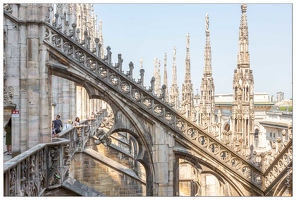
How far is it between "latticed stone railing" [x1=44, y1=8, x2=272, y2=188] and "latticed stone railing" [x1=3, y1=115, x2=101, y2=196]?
174 centimetres

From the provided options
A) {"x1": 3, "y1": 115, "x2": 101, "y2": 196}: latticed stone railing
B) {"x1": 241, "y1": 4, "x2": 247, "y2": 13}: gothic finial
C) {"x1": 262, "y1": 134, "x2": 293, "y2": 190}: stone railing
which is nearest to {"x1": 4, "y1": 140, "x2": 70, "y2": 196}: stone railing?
{"x1": 3, "y1": 115, "x2": 101, "y2": 196}: latticed stone railing

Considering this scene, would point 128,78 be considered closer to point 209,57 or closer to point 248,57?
point 248,57

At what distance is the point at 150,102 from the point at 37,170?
10.6 ft

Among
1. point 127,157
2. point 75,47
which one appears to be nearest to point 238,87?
point 75,47

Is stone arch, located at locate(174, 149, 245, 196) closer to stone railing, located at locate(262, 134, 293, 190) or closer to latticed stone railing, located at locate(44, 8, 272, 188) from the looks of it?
latticed stone railing, located at locate(44, 8, 272, 188)

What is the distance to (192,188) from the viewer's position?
64.6 ft

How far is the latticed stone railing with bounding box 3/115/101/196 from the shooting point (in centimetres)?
543

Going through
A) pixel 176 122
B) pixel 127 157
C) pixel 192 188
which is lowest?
pixel 192 188

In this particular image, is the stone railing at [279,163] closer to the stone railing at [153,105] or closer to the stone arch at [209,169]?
the stone railing at [153,105]

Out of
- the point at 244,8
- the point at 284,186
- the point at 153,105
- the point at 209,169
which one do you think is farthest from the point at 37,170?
the point at 244,8

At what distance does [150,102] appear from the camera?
373 inches

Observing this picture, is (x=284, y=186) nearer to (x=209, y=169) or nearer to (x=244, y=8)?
(x=209, y=169)

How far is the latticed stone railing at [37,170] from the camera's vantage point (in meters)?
5.43

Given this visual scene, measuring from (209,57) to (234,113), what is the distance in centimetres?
916
